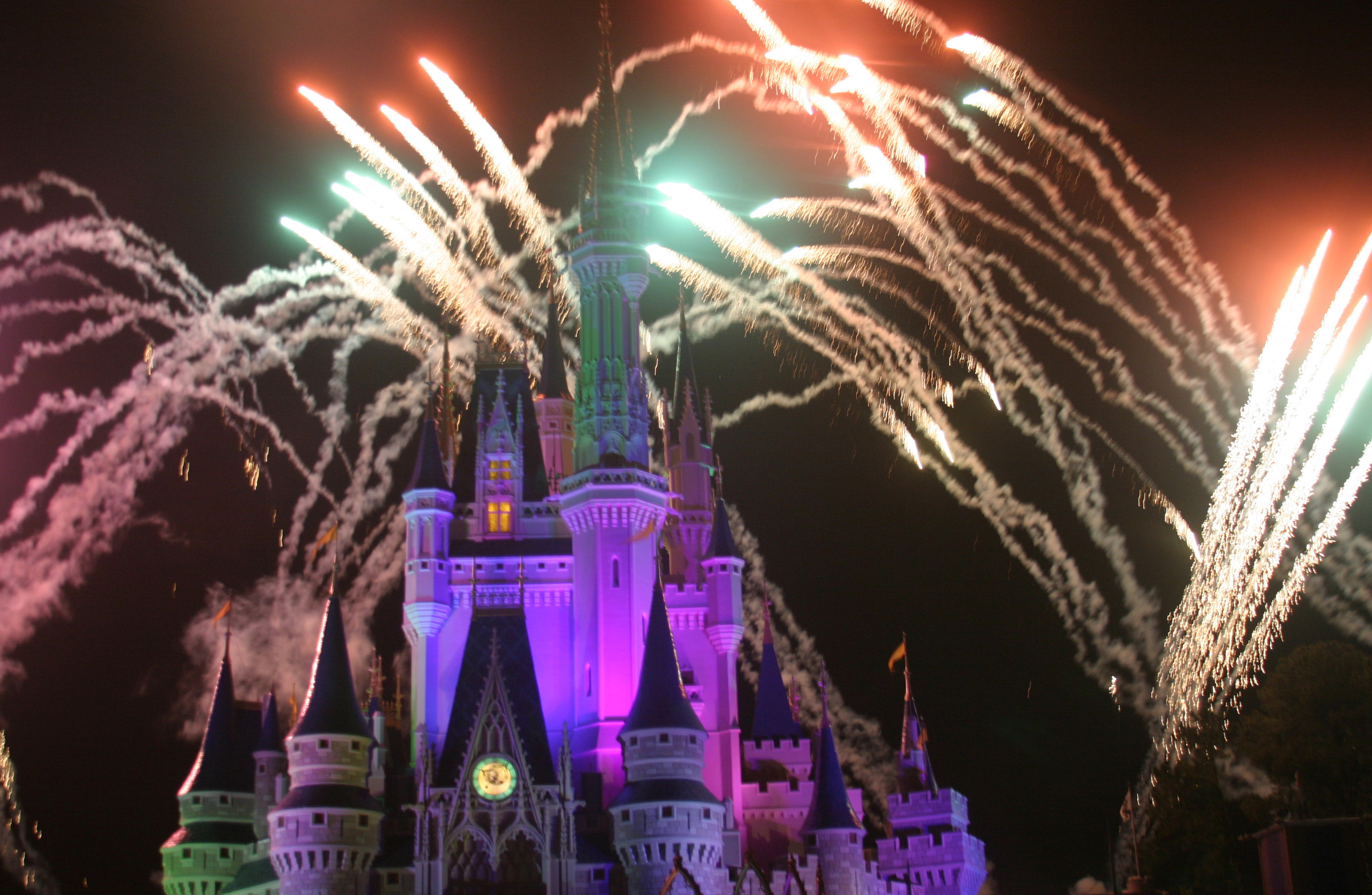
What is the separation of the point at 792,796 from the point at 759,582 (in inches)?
526

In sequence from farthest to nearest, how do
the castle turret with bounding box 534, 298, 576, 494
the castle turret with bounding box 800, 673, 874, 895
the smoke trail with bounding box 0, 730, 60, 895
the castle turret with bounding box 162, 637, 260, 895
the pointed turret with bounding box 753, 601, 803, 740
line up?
the castle turret with bounding box 534, 298, 576, 494 < the smoke trail with bounding box 0, 730, 60, 895 < the pointed turret with bounding box 753, 601, 803, 740 < the castle turret with bounding box 162, 637, 260, 895 < the castle turret with bounding box 800, 673, 874, 895

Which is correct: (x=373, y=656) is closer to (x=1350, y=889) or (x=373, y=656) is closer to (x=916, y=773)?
(x=916, y=773)

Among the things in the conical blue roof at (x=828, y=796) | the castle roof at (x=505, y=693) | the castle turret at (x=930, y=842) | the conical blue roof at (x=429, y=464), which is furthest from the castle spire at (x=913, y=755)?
the conical blue roof at (x=429, y=464)

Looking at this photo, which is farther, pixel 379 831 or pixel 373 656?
pixel 373 656

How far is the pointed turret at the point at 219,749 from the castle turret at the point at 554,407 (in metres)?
16.8

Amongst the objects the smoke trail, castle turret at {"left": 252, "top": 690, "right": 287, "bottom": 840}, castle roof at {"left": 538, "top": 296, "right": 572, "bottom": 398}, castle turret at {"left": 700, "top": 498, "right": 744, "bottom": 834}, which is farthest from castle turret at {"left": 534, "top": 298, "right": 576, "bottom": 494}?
the smoke trail

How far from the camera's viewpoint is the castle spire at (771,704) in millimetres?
74625

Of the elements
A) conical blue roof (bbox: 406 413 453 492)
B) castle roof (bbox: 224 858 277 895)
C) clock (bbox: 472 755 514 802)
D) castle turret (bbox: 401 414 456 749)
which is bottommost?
castle roof (bbox: 224 858 277 895)

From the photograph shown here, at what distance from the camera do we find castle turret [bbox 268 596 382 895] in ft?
200

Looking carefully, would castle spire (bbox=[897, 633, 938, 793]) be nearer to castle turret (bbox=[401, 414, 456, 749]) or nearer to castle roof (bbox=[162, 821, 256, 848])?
castle turret (bbox=[401, 414, 456, 749])

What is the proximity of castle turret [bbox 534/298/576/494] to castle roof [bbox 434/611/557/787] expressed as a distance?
33.0 ft

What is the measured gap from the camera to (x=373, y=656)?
7806cm

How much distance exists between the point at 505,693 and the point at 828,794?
1396cm

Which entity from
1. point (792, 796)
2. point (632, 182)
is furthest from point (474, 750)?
point (632, 182)
